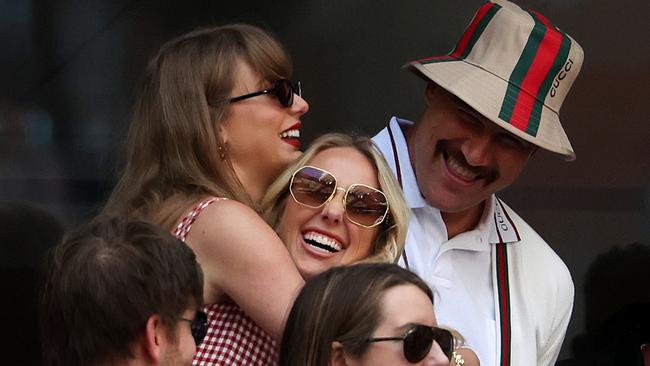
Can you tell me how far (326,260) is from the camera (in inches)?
102

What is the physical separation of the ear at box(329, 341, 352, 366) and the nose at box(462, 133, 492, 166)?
3.07 feet

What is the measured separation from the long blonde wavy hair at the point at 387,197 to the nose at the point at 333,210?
0.34 feet

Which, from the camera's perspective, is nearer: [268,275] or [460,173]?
[268,275]

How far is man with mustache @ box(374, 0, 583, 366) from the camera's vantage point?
9.63ft

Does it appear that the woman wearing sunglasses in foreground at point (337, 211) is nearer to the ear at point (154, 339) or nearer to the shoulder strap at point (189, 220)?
the shoulder strap at point (189, 220)

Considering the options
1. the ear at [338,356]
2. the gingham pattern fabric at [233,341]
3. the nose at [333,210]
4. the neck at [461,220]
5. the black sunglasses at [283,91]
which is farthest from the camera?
the neck at [461,220]

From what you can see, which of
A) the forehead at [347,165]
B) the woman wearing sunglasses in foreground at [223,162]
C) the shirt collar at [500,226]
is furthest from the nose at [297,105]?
the shirt collar at [500,226]

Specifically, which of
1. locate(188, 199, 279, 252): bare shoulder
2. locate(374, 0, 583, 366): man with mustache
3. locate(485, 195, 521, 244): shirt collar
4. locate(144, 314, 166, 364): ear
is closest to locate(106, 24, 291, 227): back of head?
locate(188, 199, 279, 252): bare shoulder

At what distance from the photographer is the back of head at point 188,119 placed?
8.54 feet

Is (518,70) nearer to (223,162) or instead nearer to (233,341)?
(223,162)

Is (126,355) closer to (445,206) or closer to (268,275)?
(268,275)

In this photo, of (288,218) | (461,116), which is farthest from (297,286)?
(461,116)

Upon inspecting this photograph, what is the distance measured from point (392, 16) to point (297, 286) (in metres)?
1.59

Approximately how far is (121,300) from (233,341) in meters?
0.49
